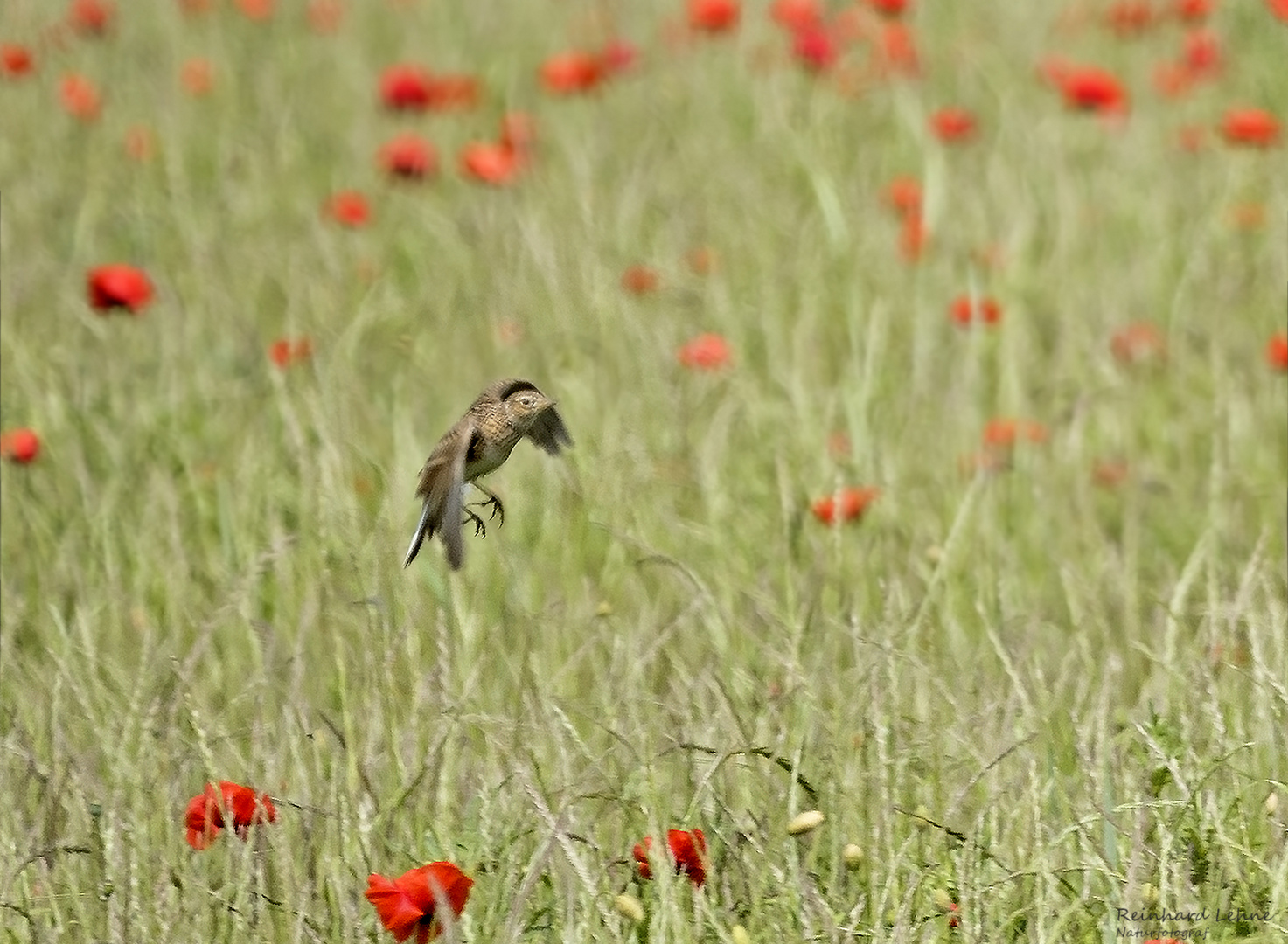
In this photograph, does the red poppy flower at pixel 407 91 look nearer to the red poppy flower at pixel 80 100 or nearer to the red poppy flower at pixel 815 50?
the red poppy flower at pixel 80 100

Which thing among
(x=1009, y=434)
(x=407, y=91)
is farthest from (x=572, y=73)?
(x=1009, y=434)

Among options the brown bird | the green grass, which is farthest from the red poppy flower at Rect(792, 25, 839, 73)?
the brown bird

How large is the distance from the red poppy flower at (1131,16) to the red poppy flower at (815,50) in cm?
96

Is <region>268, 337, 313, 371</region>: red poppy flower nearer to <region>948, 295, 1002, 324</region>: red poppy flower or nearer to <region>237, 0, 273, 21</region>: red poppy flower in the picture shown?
<region>948, 295, 1002, 324</region>: red poppy flower

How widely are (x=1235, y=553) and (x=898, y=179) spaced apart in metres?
1.52

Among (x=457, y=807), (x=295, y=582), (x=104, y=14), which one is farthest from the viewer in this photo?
(x=104, y=14)

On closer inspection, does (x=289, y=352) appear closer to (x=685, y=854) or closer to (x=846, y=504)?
(x=846, y=504)

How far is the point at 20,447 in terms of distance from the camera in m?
2.71

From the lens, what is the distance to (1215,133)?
4.07 metres

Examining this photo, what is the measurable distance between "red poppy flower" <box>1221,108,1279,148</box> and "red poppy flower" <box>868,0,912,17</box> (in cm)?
76

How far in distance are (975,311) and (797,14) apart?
1266 millimetres

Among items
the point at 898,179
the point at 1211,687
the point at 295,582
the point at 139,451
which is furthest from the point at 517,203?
the point at 1211,687

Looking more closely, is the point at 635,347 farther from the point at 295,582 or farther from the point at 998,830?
the point at 998,830

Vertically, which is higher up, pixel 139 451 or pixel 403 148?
pixel 403 148
